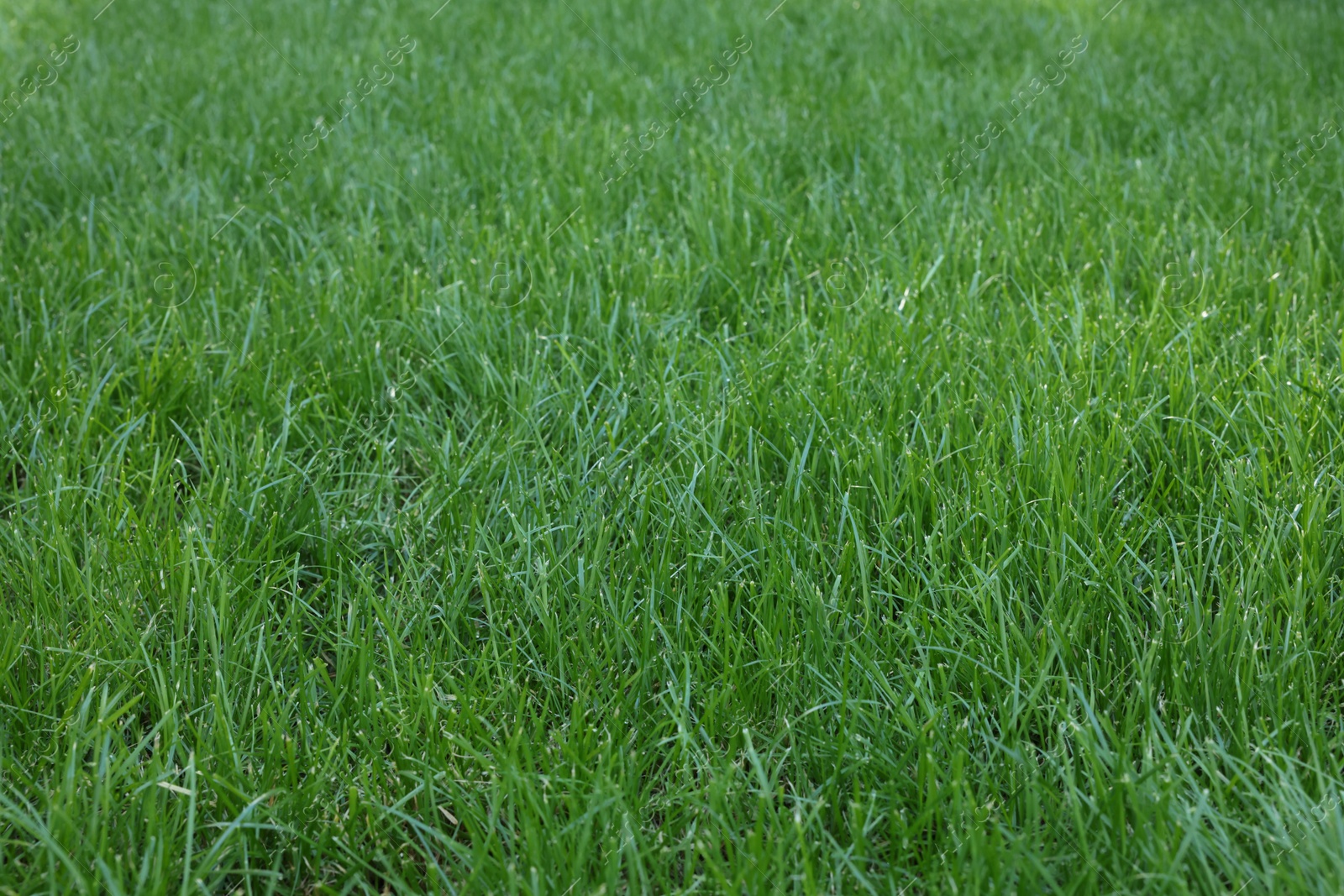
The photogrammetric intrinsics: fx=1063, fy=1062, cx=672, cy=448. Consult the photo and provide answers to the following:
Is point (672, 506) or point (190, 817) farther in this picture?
point (672, 506)

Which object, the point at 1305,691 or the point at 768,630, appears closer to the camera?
the point at 1305,691

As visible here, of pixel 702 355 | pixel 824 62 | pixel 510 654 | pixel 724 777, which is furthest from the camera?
pixel 824 62

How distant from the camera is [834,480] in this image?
A: 1993 millimetres

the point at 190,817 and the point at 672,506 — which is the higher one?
the point at 190,817

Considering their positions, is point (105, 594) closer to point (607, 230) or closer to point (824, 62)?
point (607, 230)

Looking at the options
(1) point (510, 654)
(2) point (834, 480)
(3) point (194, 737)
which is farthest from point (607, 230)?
(3) point (194, 737)

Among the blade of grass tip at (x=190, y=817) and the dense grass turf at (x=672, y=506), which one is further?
the dense grass turf at (x=672, y=506)

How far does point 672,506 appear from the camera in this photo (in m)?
1.98

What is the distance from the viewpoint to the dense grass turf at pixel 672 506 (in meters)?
1.42

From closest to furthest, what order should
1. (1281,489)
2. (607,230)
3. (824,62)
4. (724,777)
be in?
(724,777)
(1281,489)
(607,230)
(824,62)

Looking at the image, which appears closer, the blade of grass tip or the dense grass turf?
the blade of grass tip

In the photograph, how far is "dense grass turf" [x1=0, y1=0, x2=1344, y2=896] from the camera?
55.7 inches

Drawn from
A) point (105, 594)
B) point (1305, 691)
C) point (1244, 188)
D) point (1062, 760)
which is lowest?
point (1244, 188)

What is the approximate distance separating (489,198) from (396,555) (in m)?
1.63
